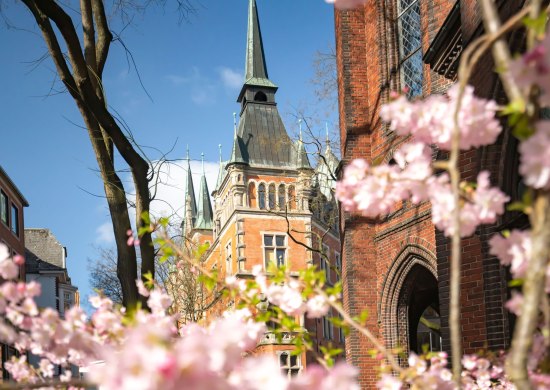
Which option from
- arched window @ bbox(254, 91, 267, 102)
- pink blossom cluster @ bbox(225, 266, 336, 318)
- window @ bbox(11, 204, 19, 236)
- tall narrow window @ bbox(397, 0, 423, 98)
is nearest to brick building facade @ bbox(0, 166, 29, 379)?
window @ bbox(11, 204, 19, 236)

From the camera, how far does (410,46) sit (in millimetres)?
15484

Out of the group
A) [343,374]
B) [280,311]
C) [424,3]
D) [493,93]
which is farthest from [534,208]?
[424,3]

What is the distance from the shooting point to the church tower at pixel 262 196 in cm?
4422

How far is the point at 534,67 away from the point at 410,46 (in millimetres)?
13921

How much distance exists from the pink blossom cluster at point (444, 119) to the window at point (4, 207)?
3500 cm

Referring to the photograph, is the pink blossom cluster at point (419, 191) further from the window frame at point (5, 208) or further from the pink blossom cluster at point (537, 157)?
the window frame at point (5, 208)

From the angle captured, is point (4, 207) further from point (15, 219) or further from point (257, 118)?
point (257, 118)

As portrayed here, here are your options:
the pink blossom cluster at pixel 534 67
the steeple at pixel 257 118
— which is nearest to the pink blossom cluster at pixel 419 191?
the pink blossom cluster at pixel 534 67

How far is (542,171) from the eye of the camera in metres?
2.01

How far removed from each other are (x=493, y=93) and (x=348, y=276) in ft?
26.1

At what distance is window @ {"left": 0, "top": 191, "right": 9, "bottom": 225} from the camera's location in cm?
3524

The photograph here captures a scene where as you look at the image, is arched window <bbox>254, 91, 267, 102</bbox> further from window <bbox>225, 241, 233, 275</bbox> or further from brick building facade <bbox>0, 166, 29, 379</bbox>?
brick building facade <bbox>0, 166, 29, 379</bbox>

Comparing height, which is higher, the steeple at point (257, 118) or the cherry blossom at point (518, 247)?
the steeple at point (257, 118)

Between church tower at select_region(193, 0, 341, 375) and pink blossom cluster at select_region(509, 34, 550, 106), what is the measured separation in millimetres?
38630
